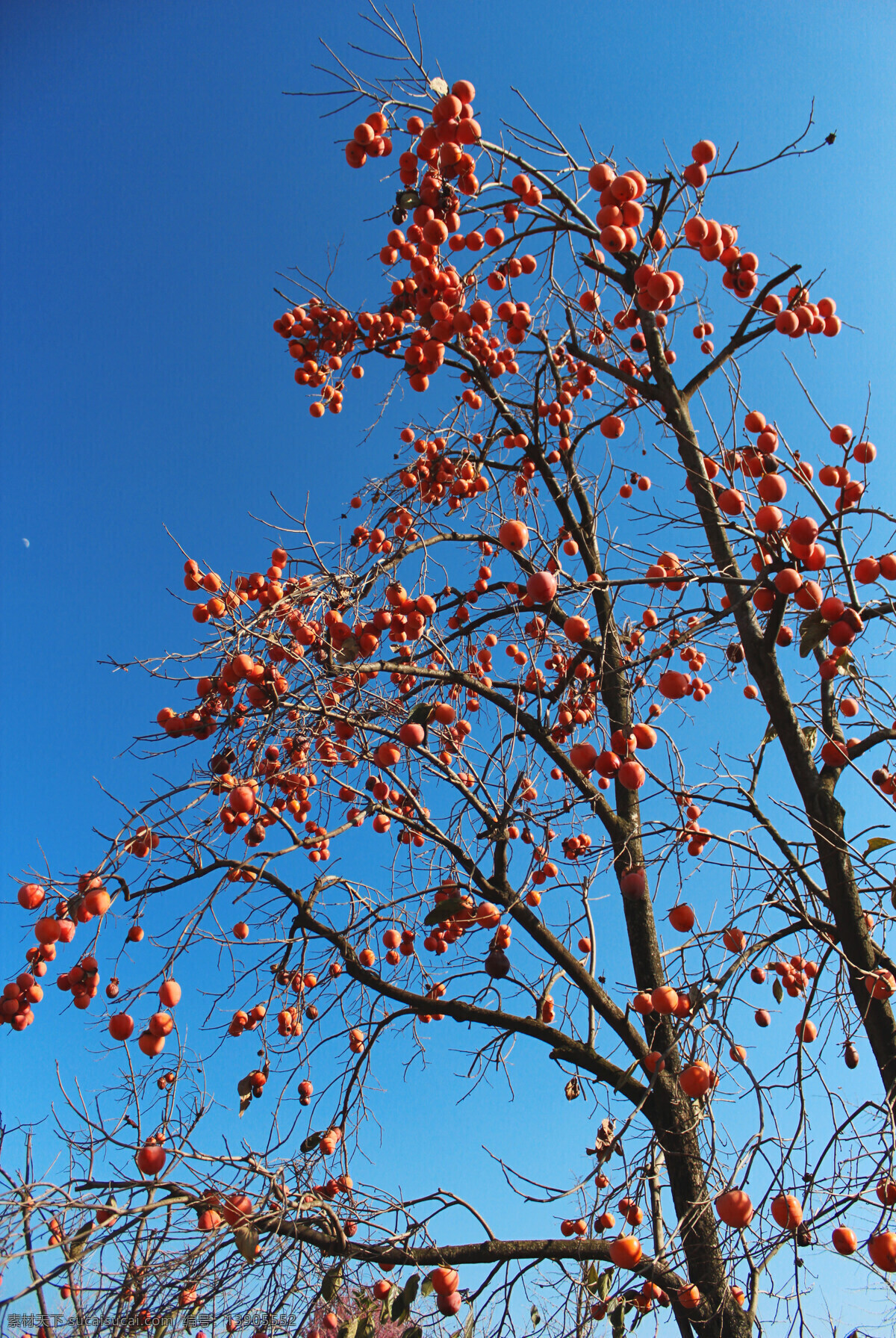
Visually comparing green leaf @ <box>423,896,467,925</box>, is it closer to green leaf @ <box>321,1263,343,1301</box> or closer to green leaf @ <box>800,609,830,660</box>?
green leaf @ <box>321,1263,343,1301</box>

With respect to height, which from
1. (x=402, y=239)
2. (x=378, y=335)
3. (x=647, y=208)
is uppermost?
(x=378, y=335)

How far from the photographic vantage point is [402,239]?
11.0ft

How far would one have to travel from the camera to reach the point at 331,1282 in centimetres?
234

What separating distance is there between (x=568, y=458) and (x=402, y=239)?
4.75 feet

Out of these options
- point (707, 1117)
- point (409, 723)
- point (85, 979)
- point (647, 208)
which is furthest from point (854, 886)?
point (647, 208)

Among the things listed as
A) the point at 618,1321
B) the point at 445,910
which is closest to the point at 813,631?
the point at 445,910

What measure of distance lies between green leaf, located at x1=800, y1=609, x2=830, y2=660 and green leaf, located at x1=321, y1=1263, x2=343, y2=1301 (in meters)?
2.29

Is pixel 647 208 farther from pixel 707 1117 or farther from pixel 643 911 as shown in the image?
pixel 707 1117

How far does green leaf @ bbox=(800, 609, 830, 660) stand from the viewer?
7.04ft

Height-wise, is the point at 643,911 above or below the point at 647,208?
below

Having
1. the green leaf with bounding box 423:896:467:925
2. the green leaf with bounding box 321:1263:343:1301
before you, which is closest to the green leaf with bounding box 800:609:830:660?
the green leaf with bounding box 423:896:467:925

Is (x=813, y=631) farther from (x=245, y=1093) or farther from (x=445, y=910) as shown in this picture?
(x=245, y=1093)

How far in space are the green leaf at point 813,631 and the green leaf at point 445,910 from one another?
50.9 inches

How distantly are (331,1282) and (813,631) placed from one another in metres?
2.38
